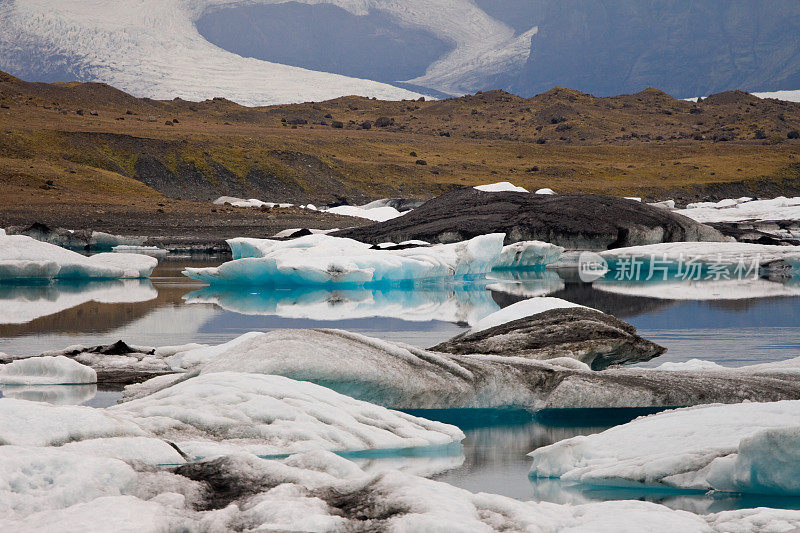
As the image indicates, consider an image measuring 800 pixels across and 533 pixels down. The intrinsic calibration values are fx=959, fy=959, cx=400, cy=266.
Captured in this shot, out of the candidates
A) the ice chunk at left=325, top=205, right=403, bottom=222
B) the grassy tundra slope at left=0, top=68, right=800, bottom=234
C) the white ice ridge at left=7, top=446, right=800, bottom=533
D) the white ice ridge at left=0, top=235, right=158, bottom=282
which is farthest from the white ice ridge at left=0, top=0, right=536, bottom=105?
the white ice ridge at left=7, top=446, right=800, bottom=533

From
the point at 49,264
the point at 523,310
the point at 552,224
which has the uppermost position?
the point at 552,224

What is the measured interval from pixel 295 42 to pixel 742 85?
7670 cm

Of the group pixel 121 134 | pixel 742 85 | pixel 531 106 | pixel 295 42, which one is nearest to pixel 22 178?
pixel 121 134

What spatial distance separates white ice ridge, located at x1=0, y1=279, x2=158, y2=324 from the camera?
13.0 m

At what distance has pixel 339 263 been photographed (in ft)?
53.8

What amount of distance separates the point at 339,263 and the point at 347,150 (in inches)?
1814

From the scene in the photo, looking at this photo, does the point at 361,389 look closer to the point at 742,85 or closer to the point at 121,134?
the point at 121,134

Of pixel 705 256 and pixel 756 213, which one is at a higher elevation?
pixel 756 213

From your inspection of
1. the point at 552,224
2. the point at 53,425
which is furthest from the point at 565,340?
the point at 552,224

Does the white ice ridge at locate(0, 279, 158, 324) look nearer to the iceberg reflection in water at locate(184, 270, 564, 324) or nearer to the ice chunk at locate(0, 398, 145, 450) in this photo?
the iceberg reflection in water at locate(184, 270, 564, 324)

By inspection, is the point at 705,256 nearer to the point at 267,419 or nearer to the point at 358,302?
the point at 358,302

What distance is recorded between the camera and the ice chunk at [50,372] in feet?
23.5

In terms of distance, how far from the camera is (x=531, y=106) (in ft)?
283

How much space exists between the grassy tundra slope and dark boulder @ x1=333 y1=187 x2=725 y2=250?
25.1 feet
